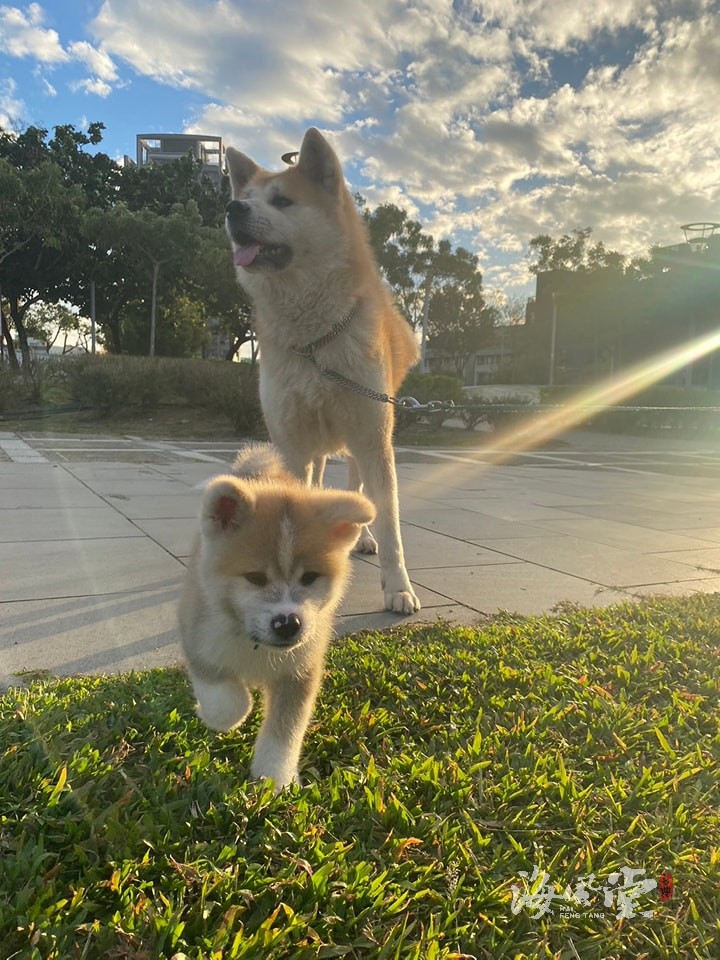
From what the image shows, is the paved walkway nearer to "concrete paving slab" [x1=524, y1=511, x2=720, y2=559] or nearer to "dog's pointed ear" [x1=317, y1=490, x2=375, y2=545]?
"concrete paving slab" [x1=524, y1=511, x2=720, y2=559]

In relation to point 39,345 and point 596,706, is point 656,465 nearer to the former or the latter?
point 596,706

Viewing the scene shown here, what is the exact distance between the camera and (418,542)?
17.6 ft

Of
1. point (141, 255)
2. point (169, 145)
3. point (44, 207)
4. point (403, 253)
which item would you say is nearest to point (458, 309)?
point (403, 253)

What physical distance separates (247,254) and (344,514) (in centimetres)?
227

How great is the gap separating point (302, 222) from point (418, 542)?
8.91 ft

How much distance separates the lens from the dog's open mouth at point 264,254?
148 inches

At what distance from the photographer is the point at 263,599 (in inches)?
79.8

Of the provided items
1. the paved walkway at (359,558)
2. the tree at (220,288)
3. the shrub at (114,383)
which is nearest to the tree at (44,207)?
the tree at (220,288)

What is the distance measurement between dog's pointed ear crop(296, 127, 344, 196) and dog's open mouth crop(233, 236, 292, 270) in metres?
0.60

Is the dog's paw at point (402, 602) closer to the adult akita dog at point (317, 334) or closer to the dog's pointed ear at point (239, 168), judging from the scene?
the adult akita dog at point (317, 334)

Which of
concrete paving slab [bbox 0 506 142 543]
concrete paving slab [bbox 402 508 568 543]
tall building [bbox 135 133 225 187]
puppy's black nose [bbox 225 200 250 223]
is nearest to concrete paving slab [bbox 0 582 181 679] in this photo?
concrete paving slab [bbox 0 506 142 543]

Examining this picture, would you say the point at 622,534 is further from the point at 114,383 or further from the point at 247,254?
the point at 114,383

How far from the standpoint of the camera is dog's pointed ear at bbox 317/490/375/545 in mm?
2160

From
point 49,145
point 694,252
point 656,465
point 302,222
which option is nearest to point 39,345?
point 49,145
